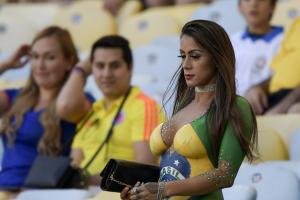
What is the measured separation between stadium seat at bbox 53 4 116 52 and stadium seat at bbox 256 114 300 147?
292 cm

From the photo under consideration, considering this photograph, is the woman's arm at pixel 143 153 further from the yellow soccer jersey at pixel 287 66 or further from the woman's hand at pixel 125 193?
the woman's hand at pixel 125 193

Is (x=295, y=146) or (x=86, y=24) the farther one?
(x=86, y=24)

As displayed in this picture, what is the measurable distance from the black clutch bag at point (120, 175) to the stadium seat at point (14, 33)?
4644mm

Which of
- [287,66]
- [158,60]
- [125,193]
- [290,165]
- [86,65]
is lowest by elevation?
[158,60]

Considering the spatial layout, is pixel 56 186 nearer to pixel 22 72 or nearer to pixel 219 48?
pixel 219 48

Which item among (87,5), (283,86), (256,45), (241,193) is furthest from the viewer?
(87,5)

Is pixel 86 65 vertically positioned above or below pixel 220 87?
below

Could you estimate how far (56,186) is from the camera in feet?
14.1

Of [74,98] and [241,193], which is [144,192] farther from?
[74,98]

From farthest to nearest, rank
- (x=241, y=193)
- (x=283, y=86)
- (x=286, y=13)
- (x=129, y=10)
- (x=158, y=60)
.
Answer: (x=129, y=10)
(x=286, y=13)
(x=158, y=60)
(x=283, y=86)
(x=241, y=193)

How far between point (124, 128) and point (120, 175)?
149 centimetres

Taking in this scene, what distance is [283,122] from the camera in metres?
4.68

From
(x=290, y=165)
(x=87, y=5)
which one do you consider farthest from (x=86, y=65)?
(x=87, y=5)

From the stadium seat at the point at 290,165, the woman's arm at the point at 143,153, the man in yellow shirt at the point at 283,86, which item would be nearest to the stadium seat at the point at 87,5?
the man in yellow shirt at the point at 283,86
